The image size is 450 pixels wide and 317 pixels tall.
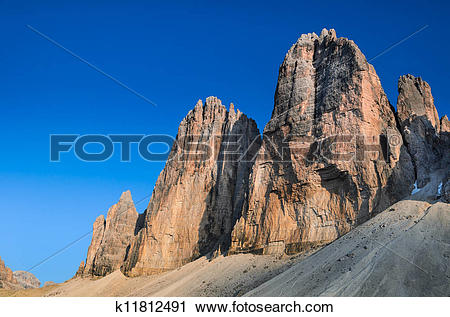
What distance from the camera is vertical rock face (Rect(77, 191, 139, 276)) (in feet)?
228

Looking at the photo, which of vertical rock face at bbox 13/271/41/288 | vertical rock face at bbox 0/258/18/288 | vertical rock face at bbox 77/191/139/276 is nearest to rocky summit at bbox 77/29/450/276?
vertical rock face at bbox 77/191/139/276

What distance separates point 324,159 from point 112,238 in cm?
4732

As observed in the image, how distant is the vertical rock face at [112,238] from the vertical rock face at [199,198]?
10149 mm

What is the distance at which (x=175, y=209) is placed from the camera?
58.7 meters

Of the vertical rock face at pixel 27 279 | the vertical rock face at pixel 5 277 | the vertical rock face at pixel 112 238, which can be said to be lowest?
the vertical rock face at pixel 27 279

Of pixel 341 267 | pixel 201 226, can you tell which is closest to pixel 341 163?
pixel 341 267

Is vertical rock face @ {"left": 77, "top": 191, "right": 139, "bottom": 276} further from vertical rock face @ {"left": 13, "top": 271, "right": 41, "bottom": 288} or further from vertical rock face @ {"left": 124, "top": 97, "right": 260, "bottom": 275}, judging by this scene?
vertical rock face @ {"left": 13, "top": 271, "right": 41, "bottom": 288}

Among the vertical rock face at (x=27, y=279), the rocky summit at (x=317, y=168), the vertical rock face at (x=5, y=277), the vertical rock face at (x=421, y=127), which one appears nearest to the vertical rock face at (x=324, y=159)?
the rocky summit at (x=317, y=168)

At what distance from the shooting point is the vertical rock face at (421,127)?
34688mm

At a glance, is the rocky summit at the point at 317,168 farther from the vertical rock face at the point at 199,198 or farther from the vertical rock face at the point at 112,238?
the vertical rock face at the point at 112,238

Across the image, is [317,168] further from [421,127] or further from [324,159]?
[421,127]
